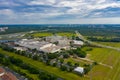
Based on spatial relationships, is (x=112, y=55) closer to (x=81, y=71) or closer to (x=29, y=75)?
(x=81, y=71)

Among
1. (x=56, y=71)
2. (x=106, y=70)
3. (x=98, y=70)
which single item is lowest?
(x=106, y=70)

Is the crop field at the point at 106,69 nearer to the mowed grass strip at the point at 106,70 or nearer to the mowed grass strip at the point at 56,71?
the mowed grass strip at the point at 106,70

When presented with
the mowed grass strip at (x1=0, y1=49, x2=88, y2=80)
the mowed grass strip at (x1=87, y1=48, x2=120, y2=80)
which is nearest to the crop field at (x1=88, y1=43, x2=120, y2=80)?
the mowed grass strip at (x1=87, y1=48, x2=120, y2=80)

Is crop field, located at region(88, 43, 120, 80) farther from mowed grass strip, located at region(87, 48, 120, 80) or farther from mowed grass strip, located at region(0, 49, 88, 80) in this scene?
mowed grass strip, located at region(0, 49, 88, 80)

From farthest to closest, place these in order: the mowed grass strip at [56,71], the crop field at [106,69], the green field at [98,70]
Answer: the crop field at [106,69] < the green field at [98,70] < the mowed grass strip at [56,71]

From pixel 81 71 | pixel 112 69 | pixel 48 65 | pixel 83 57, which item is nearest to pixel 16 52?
pixel 48 65

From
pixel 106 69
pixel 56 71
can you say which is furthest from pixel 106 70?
pixel 56 71

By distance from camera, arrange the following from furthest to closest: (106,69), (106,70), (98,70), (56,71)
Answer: (106,69) < (106,70) < (98,70) < (56,71)

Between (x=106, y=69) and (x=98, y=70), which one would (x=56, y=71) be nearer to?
(x=98, y=70)

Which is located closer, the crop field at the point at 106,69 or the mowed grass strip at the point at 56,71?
the mowed grass strip at the point at 56,71

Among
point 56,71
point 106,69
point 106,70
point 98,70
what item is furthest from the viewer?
point 106,69

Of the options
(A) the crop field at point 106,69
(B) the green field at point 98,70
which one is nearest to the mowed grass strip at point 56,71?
(B) the green field at point 98,70
